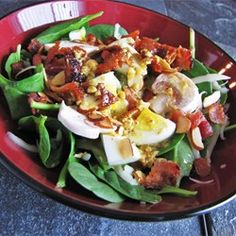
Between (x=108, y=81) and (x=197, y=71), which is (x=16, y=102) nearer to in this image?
(x=108, y=81)

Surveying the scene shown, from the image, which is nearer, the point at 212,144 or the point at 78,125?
the point at 78,125

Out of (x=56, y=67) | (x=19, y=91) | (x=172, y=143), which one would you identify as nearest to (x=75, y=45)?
(x=56, y=67)

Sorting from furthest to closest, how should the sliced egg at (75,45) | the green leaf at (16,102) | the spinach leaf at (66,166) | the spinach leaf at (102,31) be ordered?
the spinach leaf at (102,31) → the sliced egg at (75,45) → the green leaf at (16,102) → the spinach leaf at (66,166)

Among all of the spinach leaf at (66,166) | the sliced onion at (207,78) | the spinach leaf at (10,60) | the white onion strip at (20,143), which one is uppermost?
the spinach leaf at (10,60)

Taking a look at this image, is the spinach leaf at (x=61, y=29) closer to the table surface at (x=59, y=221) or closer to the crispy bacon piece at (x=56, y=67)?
the crispy bacon piece at (x=56, y=67)

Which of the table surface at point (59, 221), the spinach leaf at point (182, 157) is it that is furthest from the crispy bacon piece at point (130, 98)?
the table surface at point (59, 221)

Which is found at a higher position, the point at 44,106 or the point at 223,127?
the point at 44,106

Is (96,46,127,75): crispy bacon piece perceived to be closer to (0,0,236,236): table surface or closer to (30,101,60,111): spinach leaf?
(30,101,60,111): spinach leaf

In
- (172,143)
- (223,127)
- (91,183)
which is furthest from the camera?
(223,127)
